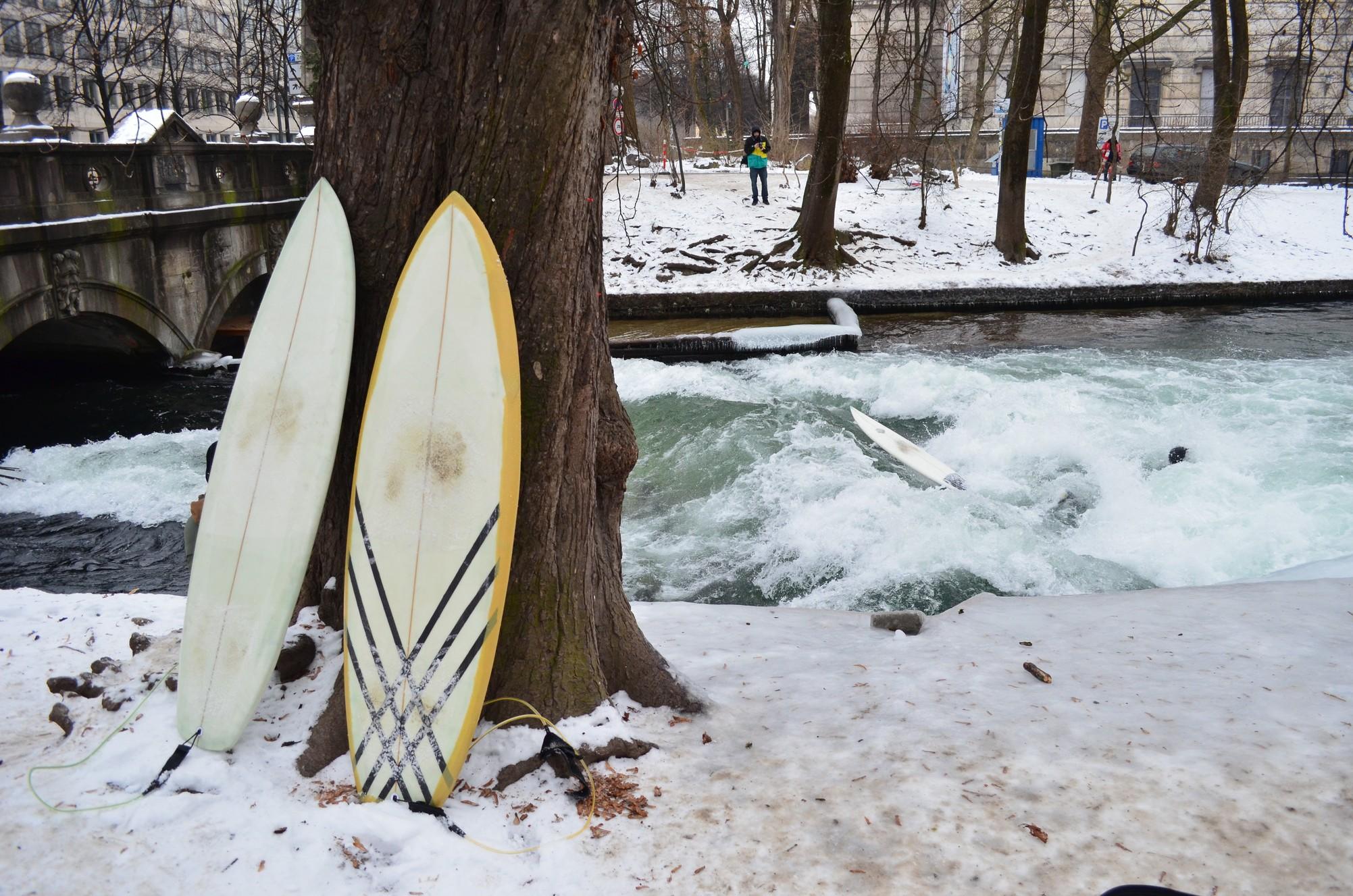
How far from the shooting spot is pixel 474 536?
2844 mm

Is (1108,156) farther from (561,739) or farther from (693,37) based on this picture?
(561,739)

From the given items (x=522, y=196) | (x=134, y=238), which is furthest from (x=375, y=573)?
(x=134, y=238)

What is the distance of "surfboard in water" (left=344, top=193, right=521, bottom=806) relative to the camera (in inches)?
110

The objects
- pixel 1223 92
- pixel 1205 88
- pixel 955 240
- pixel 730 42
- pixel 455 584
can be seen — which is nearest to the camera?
pixel 455 584

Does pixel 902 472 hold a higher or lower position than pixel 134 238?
lower

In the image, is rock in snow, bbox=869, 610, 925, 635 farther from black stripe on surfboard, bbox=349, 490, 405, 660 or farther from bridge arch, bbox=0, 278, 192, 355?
bridge arch, bbox=0, 278, 192, 355

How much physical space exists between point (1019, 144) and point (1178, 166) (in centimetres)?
440

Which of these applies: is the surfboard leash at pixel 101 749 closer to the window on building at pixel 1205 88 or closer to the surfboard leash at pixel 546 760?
the surfboard leash at pixel 546 760

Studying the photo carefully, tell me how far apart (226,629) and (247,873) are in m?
0.89

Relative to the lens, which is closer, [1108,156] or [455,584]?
[455,584]

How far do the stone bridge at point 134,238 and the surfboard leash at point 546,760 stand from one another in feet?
26.5

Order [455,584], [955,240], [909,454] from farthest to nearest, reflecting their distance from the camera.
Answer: [955,240] → [909,454] → [455,584]

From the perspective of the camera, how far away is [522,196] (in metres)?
2.87

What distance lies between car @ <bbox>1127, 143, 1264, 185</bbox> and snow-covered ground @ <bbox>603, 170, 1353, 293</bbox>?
20.8 inches
